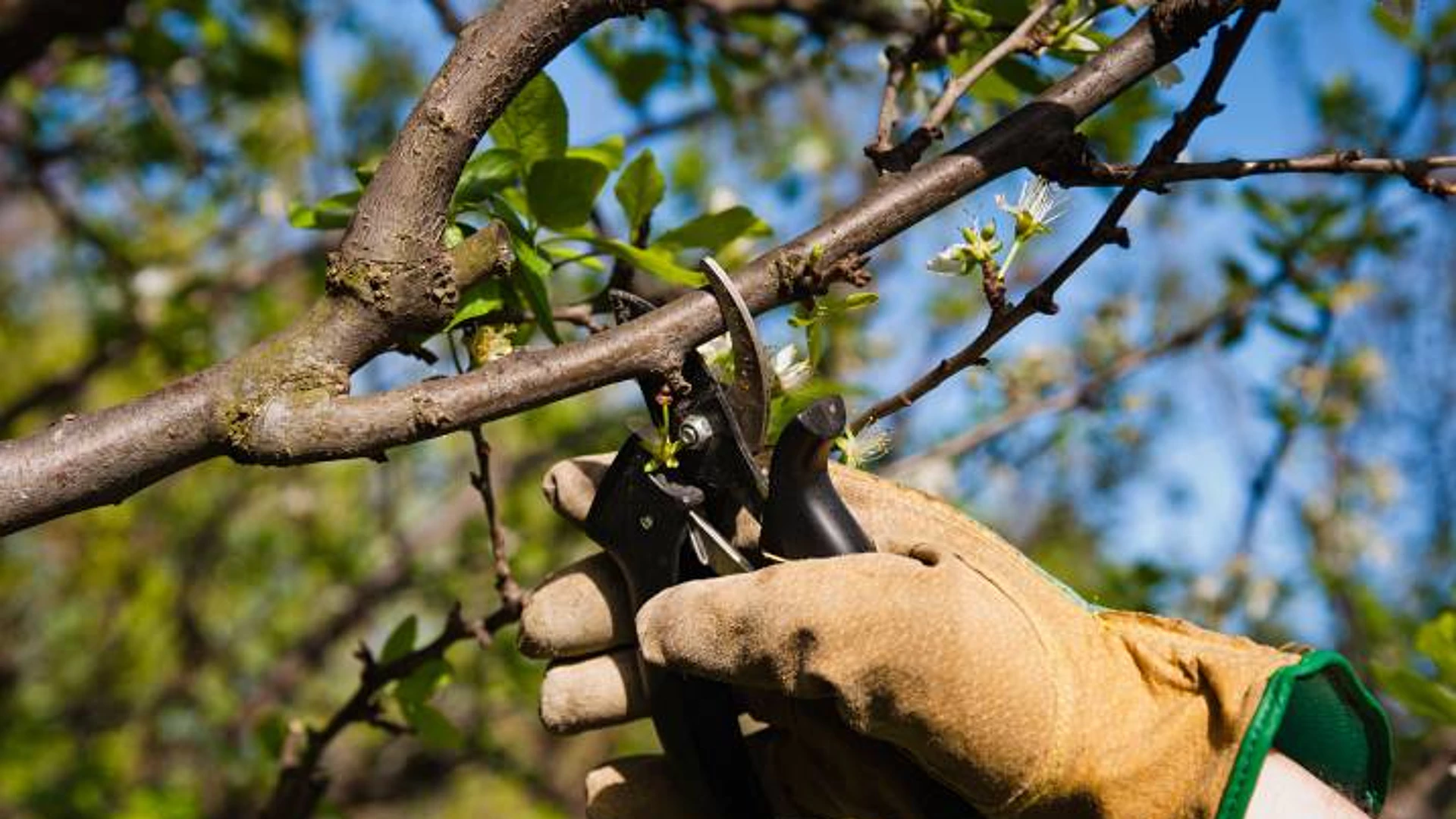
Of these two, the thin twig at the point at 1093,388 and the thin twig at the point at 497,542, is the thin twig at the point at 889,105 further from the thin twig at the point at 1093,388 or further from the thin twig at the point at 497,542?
the thin twig at the point at 1093,388

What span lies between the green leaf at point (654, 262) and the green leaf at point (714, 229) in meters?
0.07

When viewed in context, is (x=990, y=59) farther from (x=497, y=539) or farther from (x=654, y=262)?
(x=497, y=539)

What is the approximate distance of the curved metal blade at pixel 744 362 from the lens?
1.12 m

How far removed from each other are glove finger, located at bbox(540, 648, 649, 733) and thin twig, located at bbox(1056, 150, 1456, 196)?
645 millimetres

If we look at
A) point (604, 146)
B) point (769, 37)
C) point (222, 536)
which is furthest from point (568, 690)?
point (222, 536)

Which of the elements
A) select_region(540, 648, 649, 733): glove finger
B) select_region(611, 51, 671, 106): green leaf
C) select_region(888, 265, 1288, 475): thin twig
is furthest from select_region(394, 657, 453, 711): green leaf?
select_region(611, 51, 671, 106): green leaf

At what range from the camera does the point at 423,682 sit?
5.26 feet

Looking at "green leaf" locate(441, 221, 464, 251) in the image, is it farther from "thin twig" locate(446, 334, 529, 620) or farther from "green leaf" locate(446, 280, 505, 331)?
"thin twig" locate(446, 334, 529, 620)

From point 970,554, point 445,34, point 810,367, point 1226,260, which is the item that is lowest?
point 970,554

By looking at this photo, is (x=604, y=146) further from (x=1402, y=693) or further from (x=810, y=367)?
(x=1402, y=693)

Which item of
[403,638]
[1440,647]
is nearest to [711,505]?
[403,638]

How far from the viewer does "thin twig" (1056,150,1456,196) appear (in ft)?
3.82

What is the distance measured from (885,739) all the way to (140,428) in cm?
65

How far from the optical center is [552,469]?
1.34m
